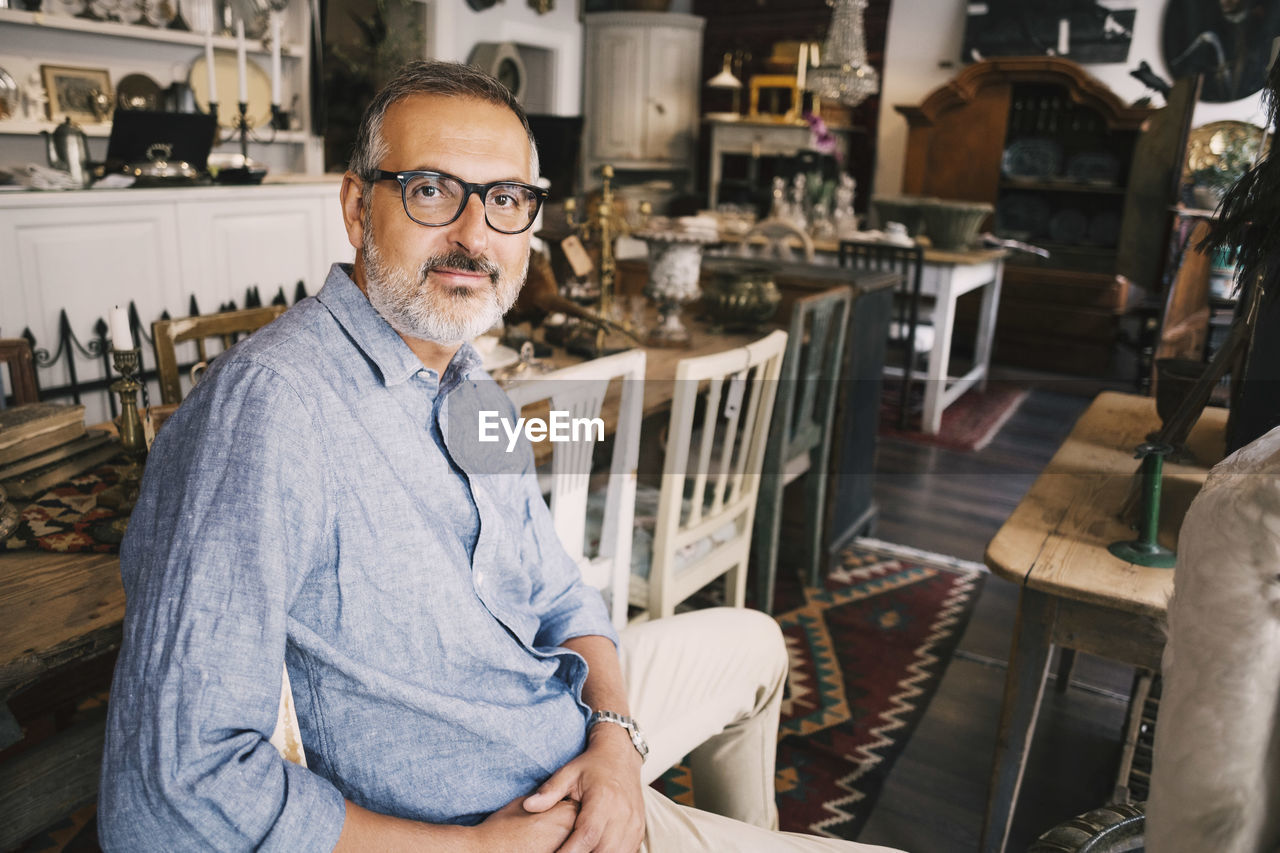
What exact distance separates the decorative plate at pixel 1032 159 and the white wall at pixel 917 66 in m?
0.54

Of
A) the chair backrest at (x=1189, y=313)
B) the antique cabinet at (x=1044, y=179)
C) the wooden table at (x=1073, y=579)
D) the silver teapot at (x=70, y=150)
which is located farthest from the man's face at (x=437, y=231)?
the antique cabinet at (x=1044, y=179)

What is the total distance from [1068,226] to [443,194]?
6379mm

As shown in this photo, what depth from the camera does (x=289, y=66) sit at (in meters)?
4.75

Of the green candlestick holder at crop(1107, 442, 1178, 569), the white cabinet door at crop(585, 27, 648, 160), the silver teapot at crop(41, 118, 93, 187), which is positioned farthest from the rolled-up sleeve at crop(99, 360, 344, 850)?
the white cabinet door at crop(585, 27, 648, 160)

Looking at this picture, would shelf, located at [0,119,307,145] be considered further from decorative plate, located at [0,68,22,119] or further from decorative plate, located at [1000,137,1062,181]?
decorative plate, located at [1000,137,1062,181]

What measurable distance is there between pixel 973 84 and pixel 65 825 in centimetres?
648

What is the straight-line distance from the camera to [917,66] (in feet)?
22.5

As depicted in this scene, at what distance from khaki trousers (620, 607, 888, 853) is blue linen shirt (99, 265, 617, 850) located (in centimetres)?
25

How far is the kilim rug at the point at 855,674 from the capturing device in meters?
1.90

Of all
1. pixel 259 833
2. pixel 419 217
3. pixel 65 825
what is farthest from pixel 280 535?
pixel 65 825

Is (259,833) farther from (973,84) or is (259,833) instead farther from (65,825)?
(973,84)

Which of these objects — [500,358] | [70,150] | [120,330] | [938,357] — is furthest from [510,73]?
[120,330]

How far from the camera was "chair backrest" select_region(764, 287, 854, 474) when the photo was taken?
2402 mm

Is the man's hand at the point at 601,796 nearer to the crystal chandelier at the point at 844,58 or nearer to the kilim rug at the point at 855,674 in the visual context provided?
the kilim rug at the point at 855,674
